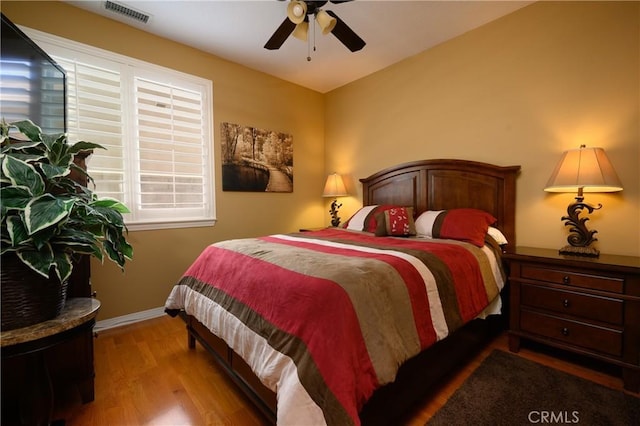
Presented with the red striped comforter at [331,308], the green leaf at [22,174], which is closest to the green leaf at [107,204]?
the green leaf at [22,174]

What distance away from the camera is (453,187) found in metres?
2.85

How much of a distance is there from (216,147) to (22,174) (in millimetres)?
2267

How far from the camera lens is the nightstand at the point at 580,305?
1.64 metres

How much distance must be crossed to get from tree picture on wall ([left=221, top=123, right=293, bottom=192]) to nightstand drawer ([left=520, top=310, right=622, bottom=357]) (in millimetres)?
2958

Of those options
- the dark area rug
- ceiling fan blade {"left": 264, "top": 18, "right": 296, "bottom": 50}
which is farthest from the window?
the dark area rug

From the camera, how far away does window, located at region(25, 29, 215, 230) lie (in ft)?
7.91

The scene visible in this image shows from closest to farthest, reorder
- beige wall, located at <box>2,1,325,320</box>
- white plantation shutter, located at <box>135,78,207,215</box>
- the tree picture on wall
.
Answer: beige wall, located at <box>2,1,325,320</box>
white plantation shutter, located at <box>135,78,207,215</box>
the tree picture on wall

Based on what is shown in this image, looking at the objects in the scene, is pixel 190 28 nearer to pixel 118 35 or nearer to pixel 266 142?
pixel 118 35

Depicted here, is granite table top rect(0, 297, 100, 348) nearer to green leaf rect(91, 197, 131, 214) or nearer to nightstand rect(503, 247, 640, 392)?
green leaf rect(91, 197, 131, 214)

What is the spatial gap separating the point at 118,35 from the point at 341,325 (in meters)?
3.23

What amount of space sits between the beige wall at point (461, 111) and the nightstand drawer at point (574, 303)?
0.63 m

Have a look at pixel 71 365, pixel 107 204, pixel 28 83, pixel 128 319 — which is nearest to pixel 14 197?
pixel 107 204

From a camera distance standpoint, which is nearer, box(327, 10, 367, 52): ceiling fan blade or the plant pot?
the plant pot

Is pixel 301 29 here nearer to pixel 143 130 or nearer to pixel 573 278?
pixel 143 130
